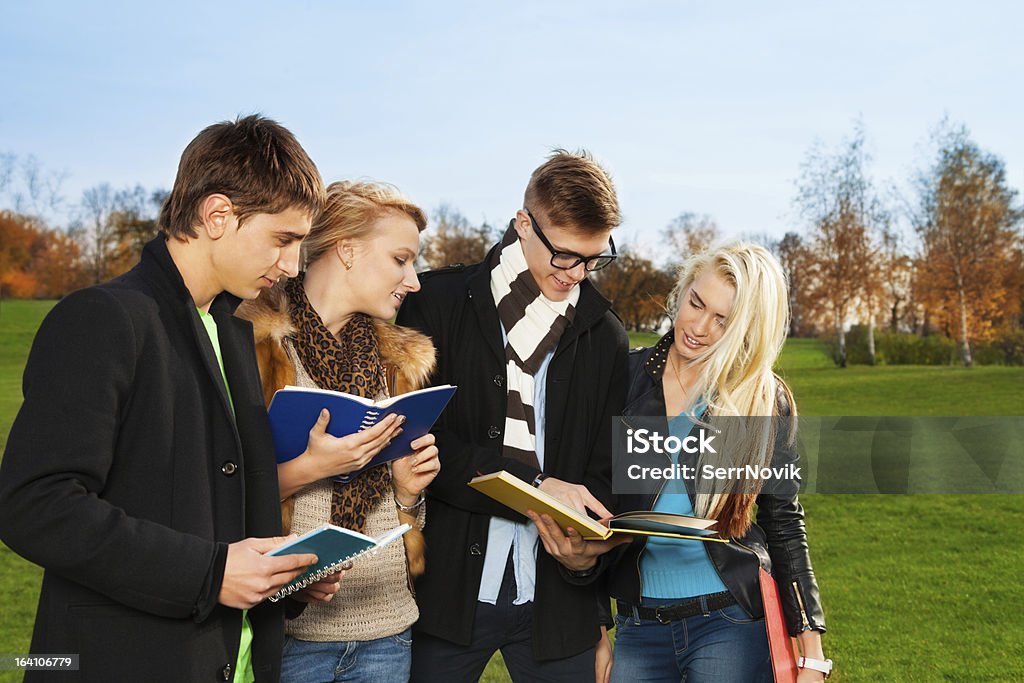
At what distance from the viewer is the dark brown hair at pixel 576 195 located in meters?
3.30

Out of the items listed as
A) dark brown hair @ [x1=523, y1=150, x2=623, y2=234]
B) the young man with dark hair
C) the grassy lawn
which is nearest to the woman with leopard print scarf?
the young man with dark hair

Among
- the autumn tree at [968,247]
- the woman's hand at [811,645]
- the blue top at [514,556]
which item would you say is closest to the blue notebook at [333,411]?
the blue top at [514,556]

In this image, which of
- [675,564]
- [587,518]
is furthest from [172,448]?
[675,564]

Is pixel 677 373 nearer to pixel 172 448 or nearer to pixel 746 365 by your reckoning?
pixel 746 365

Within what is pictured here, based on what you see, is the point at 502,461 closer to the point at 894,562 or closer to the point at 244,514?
the point at 244,514

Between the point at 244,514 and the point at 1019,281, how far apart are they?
38.3 m

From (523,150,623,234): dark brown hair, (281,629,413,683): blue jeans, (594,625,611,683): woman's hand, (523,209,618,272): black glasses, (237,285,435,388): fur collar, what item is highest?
(523,150,623,234): dark brown hair

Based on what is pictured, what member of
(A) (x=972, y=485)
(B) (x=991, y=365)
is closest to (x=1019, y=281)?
(B) (x=991, y=365)

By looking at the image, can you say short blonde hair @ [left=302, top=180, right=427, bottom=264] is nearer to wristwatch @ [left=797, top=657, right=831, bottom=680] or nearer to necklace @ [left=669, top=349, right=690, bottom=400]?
necklace @ [left=669, top=349, right=690, bottom=400]

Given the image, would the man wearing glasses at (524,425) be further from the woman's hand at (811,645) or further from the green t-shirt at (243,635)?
the green t-shirt at (243,635)

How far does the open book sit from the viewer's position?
274 cm

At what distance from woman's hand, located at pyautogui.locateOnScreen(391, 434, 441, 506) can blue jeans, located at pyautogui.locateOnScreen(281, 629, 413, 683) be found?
1.35 ft

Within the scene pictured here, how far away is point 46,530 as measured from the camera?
1887mm

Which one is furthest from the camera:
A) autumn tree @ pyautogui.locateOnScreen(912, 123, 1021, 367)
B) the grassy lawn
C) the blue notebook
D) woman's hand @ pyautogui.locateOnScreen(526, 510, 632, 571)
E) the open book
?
autumn tree @ pyautogui.locateOnScreen(912, 123, 1021, 367)
